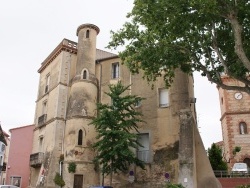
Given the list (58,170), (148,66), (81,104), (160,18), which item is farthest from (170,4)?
(58,170)

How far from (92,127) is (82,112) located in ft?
5.21

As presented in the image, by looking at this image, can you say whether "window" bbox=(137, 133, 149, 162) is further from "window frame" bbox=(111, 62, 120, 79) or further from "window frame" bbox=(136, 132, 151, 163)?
"window frame" bbox=(111, 62, 120, 79)

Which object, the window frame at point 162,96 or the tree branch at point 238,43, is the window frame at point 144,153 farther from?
the tree branch at point 238,43

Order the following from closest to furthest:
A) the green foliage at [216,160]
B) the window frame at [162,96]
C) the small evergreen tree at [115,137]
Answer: the small evergreen tree at [115,137], the window frame at [162,96], the green foliage at [216,160]

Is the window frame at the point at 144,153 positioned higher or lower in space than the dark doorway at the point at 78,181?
higher

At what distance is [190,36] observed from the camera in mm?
17359

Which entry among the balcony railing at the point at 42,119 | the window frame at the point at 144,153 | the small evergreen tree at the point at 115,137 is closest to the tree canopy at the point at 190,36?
the small evergreen tree at the point at 115,137

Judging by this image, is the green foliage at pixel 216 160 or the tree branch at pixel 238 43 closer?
the tree branch at pixel 238 43

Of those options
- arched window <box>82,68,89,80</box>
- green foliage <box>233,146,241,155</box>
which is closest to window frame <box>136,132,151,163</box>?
arched window <box>82,68,89,80</box>

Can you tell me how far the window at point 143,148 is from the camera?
24484 millimetres

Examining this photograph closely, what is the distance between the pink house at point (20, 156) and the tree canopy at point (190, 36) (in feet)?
65.0

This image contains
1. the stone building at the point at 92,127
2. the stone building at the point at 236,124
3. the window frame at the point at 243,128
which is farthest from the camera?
the window frame at the point at 243,128

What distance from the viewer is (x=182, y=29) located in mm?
16609

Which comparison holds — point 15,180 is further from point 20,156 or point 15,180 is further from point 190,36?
point 190,36
